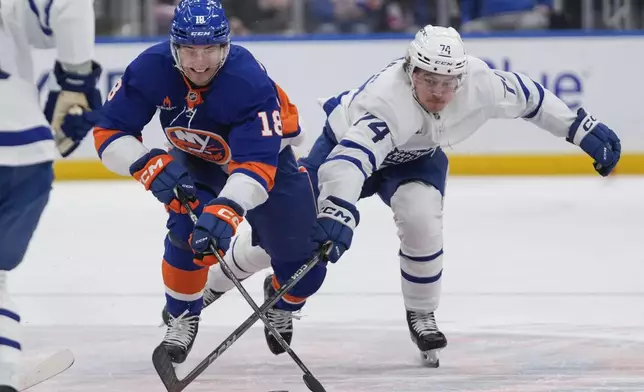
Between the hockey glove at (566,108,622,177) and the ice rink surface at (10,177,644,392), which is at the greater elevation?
the hockey glove at (566,108,622,177)

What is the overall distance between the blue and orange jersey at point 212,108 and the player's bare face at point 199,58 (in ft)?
0.22

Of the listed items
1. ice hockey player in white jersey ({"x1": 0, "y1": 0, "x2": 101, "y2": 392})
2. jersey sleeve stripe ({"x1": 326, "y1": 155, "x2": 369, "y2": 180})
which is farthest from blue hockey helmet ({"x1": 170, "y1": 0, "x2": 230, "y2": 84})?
jersey sleeve stripe ({"x1": 326, "y1": 155, "x2": 369, "y2": 180})

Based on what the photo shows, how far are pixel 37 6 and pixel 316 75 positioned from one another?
5020 millimetres

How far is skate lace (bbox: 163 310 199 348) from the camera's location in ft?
12.2

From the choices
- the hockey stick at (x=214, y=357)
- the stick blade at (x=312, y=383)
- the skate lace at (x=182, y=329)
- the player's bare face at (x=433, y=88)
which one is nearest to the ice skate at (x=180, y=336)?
the skate lace at (x=182, y=329)

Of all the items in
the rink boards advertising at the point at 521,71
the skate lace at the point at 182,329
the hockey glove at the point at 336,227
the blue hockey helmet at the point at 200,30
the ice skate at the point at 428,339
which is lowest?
the rink boards advertising at the point at 521,71

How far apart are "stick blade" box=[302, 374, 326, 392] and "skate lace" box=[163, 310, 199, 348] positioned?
48cm

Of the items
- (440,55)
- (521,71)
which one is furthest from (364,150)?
(521,71)

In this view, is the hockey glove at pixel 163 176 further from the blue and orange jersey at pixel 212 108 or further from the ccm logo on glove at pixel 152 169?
the blue and orange jersey at pixel 212 108

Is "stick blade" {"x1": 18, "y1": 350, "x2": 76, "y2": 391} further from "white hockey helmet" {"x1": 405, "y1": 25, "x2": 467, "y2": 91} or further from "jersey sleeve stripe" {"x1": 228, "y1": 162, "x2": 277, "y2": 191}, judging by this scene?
"white hockey helmet" {"x1": 405, "y1": 25, "x2": 467, "y2": 91}

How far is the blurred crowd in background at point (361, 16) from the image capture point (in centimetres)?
795

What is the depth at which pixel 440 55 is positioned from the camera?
3643mm

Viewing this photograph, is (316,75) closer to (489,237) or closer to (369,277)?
(489,237)

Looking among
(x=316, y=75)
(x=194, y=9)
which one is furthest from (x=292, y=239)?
(x=316, y=75)
